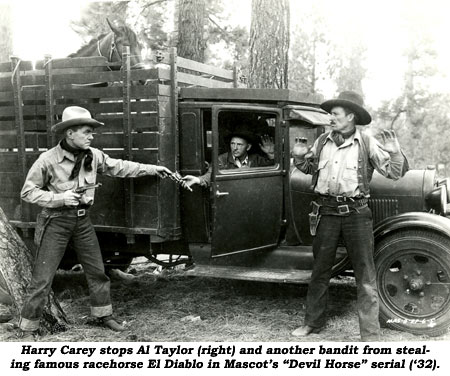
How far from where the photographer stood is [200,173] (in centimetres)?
495

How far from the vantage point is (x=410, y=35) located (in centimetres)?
1178

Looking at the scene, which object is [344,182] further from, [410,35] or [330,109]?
[410,35]

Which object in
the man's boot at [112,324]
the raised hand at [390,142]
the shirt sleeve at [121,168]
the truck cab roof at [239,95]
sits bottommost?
the man's boot at [112,324]

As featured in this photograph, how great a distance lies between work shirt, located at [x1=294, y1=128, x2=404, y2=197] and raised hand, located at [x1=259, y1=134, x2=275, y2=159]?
0.92 metres

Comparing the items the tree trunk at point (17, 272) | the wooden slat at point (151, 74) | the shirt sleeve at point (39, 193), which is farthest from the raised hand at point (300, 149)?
the tree trunk at point (17, 272)

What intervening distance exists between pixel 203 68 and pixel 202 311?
2.41m

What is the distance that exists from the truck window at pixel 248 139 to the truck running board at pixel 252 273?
3.04 ft

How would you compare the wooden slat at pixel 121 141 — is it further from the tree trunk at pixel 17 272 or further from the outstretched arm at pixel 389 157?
the outstretched arm at pixel 389 157

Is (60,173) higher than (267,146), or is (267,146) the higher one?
(267,146)

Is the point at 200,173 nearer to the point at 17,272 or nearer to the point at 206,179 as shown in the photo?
the point at 206,179

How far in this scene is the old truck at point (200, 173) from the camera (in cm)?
468

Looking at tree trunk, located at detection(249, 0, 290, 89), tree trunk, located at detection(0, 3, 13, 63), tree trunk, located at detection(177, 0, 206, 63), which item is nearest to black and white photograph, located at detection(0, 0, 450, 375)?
tree trunk, located at detection(249, 0, 290, 89)

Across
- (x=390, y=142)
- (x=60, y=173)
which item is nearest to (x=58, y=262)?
(x=60, y=173)
